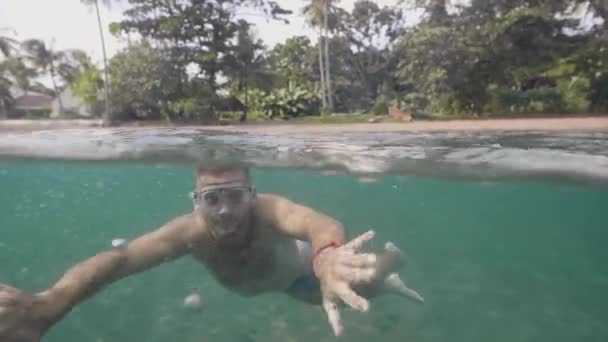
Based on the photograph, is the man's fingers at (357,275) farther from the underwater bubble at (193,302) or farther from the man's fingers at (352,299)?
the underwater bubble at (193,302)

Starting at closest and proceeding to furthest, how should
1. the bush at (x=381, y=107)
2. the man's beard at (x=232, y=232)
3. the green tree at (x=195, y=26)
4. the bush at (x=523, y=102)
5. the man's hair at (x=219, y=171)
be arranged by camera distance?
the man's beard at (x=232, y=232) < the man's hair at (x=219, y=171) < the green tree at (x=195, y=26) < the bush at (x=381, y=107) < the bush at (x=523, y=102)

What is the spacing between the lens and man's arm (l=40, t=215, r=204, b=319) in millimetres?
3373

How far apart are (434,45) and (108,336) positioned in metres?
9.34

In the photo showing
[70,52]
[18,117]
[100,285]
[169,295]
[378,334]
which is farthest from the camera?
[169,295]

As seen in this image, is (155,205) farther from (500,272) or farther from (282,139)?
(282,139)

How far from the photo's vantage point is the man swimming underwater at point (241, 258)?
266 centimetres

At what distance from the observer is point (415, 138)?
29.4 feet

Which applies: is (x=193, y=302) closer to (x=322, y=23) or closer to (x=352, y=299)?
(x=322, y=23)

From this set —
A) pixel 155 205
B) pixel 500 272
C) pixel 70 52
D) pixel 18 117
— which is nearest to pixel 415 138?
pixel 70 52

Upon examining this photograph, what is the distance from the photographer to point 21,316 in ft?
10.0

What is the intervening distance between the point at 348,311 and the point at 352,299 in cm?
720

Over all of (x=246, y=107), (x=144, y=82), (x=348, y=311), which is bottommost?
(x=348, y=311)

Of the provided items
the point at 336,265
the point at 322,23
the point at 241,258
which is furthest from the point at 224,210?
the point at 322,23

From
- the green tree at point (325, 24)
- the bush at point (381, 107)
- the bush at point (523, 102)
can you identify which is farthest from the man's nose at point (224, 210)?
the bush at point (523, 102)
